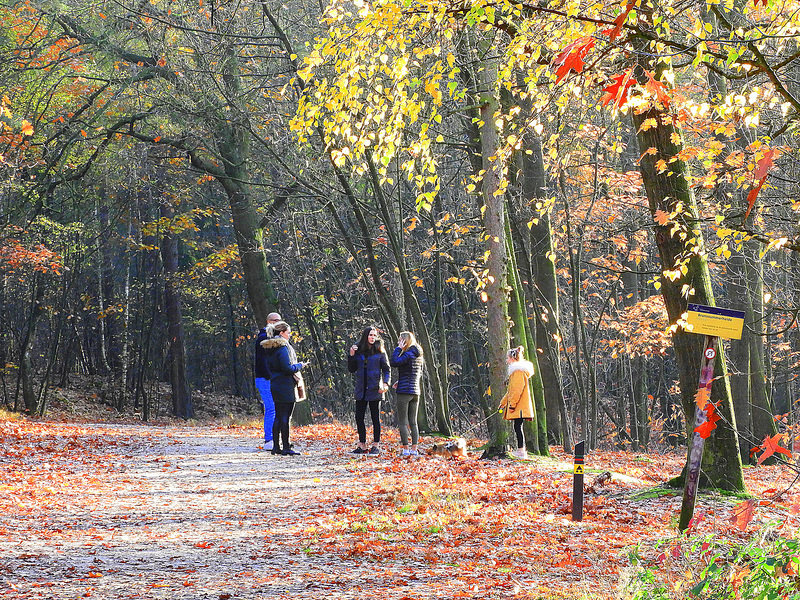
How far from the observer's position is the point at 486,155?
458 inches

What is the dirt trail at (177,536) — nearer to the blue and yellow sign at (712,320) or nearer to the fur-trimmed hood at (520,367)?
the fur-trimmed hood at (520,367)

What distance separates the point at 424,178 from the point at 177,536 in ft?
16.3

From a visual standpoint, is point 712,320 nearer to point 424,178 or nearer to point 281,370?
point 424,178

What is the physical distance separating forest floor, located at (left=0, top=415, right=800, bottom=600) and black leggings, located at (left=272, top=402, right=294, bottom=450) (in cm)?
42

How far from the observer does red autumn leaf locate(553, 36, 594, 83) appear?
264 centimetres

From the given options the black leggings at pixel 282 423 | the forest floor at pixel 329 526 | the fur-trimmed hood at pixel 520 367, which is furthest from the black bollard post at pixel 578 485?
the black leggings at pixel 282 423

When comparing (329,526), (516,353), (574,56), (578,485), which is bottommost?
Result: (329,526)

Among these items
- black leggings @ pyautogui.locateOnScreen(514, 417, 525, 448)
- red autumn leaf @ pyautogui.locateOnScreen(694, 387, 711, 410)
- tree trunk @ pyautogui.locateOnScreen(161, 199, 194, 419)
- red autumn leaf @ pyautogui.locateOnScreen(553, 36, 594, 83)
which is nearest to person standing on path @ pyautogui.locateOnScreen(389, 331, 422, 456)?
black leggings @ pyautogui.locateOnScreen(514, 417, 525, 448)

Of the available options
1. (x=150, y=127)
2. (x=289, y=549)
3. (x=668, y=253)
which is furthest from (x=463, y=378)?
(x=289, y=549)

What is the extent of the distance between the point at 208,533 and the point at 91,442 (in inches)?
378

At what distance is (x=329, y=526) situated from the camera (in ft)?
24.1

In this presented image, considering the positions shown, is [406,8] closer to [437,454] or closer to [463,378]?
[437,454]

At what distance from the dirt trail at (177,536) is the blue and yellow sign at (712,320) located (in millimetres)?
3383

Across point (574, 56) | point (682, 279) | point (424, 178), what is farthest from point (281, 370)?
point (574, 56)
